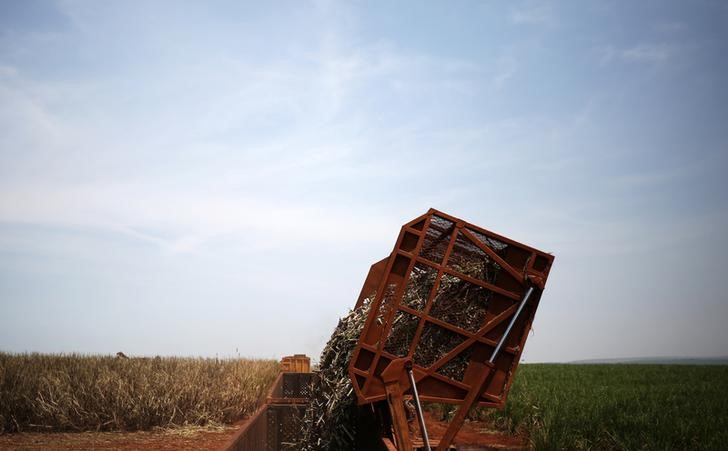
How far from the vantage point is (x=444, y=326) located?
18.9 feet

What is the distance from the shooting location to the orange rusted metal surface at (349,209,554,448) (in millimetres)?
5656

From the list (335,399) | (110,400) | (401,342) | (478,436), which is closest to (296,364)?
(110,400)

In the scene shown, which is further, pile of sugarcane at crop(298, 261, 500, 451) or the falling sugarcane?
pile of sugarcane at crop(298, 261, 500, 451)

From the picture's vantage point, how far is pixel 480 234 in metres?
5.92

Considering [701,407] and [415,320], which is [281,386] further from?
[701,407]

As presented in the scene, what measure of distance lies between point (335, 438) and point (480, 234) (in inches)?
110

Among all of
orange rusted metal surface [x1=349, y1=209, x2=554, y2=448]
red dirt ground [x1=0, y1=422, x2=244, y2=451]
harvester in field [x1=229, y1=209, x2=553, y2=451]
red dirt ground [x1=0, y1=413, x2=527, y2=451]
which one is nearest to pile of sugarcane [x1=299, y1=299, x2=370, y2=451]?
harvester in field [x1=229, y1=209, x2=553, y2=451]

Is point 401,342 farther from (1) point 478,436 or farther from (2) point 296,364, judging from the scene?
(2) point 296,364

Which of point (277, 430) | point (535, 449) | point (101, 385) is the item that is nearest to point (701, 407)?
point (535, 449)

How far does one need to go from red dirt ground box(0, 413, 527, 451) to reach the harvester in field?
4994 millimetres

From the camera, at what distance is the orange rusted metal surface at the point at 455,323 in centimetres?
566

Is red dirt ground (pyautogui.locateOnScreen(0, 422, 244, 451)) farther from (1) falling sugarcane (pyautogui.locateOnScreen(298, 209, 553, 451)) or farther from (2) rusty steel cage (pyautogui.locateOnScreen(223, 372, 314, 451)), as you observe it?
(1) falling sugarcane (pyautogui.locateOnScreen(298, 209, 553, 451))

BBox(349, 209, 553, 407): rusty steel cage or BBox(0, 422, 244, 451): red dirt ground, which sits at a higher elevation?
BBox(349, 209, 553, 407): rusty steel cage

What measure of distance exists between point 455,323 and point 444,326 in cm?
27
